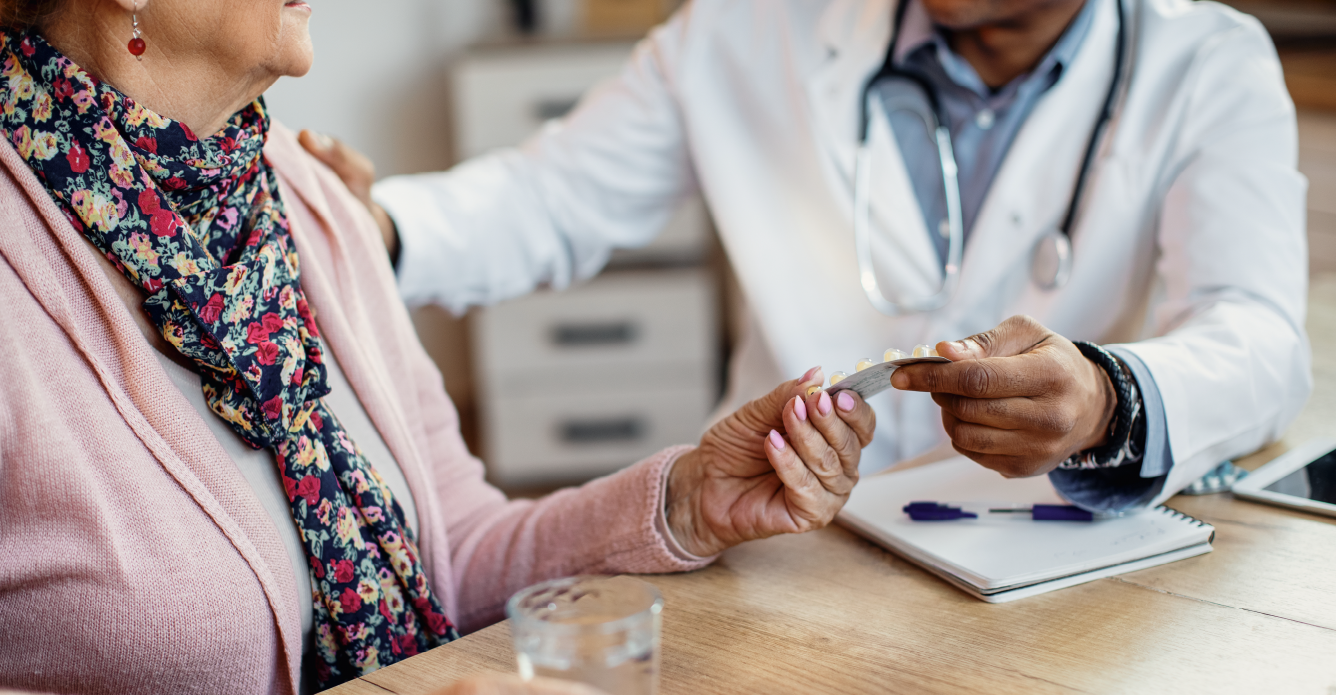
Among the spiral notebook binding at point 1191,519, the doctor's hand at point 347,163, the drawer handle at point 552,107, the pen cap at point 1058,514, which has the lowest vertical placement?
the spiral notebook binding at point 1191,519

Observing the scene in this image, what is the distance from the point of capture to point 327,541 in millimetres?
851

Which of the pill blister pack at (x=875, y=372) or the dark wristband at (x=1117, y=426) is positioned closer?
the pill blister pack at (x=875, y=372)

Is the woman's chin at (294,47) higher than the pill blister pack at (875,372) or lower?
higher

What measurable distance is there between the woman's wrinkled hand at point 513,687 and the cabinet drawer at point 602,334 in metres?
2.14

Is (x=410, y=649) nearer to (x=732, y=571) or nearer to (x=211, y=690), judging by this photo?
(x=211, y=690)

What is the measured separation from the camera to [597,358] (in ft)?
9.05

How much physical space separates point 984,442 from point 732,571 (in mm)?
214

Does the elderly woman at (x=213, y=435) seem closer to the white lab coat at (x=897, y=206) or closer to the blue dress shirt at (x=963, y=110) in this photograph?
the white lab coat at (x=897, y=206)

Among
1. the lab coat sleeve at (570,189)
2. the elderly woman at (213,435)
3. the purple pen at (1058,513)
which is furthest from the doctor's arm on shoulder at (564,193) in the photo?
the purple pen at (1058,513)

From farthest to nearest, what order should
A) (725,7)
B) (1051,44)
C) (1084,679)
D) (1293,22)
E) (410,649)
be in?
1. (1293,22)
2. (725,7)
3. (1051,44)
4. (410,649)
5. (1084,679)

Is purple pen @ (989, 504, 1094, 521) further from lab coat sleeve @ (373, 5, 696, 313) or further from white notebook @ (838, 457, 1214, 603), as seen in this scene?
lab coat sleeve @ (373, 5, 696, 313)

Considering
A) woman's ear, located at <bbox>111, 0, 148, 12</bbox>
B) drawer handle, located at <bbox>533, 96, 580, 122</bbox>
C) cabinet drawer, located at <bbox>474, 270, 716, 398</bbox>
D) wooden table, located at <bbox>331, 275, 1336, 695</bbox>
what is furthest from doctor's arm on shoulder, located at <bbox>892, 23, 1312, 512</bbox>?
drawer handle, located at <bbox>533, 96, 580, 122</bbox>

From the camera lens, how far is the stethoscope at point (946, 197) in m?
1.25

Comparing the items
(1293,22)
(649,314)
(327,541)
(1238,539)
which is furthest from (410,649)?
(1293,22)
